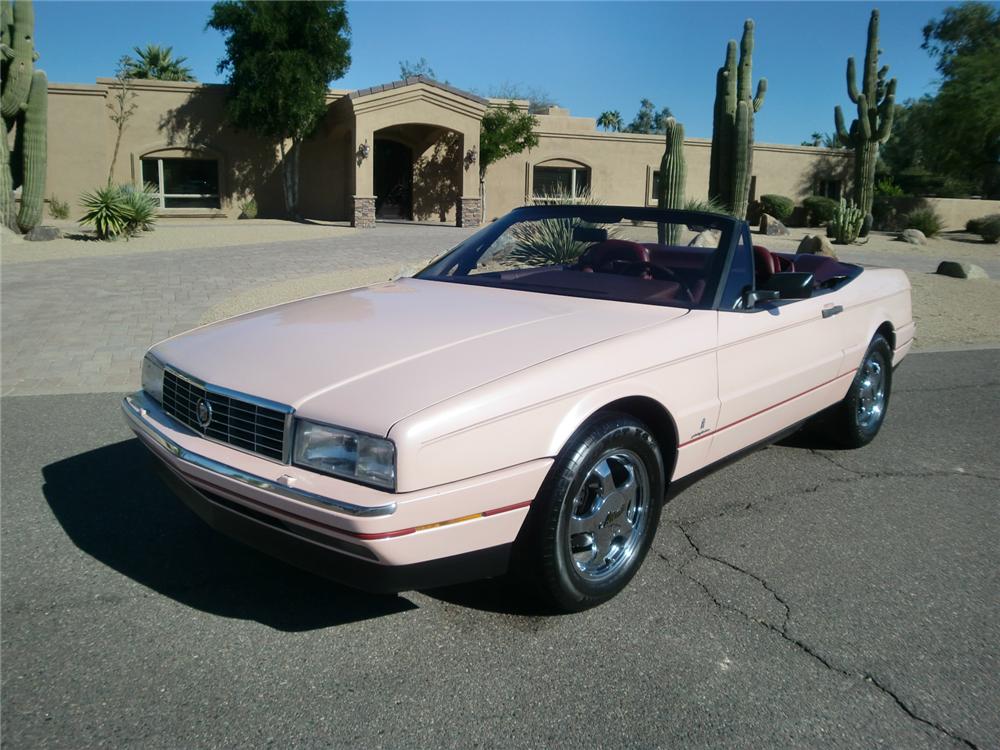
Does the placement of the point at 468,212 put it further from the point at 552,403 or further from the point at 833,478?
the point at 552,403

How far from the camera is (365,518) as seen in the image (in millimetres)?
2520

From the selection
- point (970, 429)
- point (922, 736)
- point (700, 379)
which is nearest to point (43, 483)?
point (700, 379)

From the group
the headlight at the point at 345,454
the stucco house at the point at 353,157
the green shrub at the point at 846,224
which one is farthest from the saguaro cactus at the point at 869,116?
the headlight at the point at 345,454

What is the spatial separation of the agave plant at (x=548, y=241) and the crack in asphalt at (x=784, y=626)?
162 cm

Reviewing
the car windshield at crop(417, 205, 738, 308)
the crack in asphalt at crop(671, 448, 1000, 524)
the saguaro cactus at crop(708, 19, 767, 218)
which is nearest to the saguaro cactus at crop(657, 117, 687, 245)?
the saguaro cactus at crop(708, 19, 767, 218)

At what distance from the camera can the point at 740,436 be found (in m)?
3.90

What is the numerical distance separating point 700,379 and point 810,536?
3.45ft

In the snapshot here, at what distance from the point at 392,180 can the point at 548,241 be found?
2489 centimetres

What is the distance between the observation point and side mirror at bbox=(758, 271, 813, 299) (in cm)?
397

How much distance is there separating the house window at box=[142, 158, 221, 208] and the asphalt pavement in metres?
24.2

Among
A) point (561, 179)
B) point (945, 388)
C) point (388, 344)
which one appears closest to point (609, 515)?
point (388, 344)

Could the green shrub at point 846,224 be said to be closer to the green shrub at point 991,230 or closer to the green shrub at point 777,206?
the green shrub at point 991,230

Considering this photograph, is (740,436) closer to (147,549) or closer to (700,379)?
(700,379)

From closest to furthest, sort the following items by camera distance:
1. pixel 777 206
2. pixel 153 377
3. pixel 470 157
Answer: pixel 153 377, pixel 470 157, pixel 777 206
